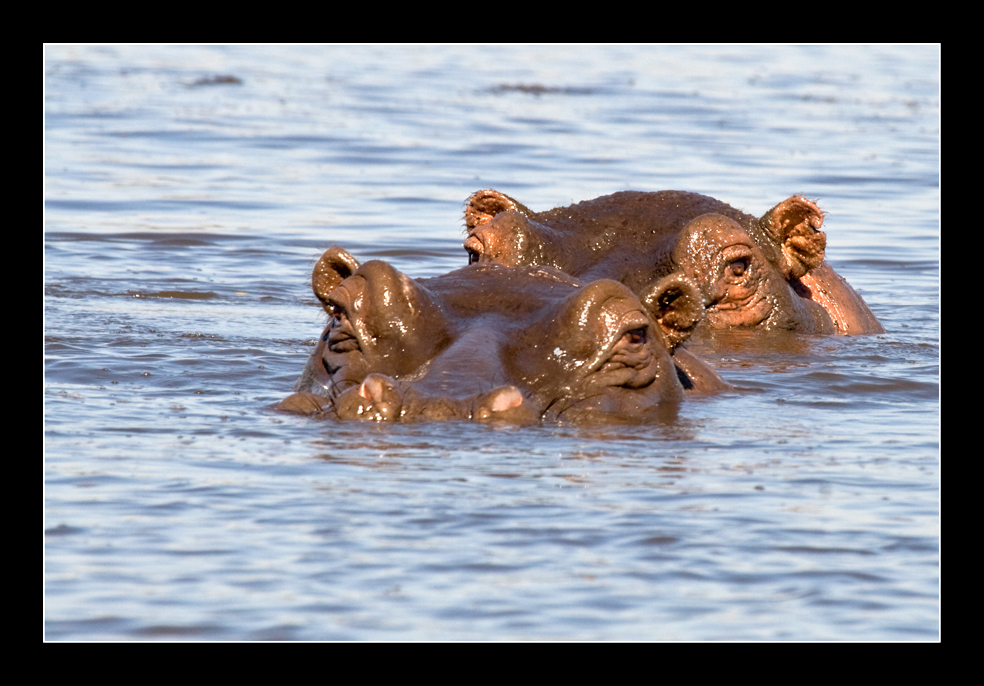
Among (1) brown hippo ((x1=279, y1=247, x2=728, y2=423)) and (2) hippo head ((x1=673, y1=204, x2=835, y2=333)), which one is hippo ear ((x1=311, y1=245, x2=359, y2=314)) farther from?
(2) hippo head ((x1=673, y1=204, x2=835, y2=333))

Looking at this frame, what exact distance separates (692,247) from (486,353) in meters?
3.41

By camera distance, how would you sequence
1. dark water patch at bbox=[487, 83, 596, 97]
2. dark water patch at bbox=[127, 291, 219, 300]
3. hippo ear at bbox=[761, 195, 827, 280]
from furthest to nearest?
1. dark water patch at bbox=[487, 83, 596, 97]
2. dark water patch at bbox=[127, 291, 219, 300]
3. hippo ear at bbox=[761, 195, 827, 280]

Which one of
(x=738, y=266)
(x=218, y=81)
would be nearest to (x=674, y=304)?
(x=738, y=266)

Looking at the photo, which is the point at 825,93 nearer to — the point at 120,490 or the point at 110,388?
the point at 110,388

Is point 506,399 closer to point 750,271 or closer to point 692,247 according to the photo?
point 692,247

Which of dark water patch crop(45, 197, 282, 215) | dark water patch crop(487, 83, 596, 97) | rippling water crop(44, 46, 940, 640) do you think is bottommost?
rippling water crop(44, 46, 940, 640)

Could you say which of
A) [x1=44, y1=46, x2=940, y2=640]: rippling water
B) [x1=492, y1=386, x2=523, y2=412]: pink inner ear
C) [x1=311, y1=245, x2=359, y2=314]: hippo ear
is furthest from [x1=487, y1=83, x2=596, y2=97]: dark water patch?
[x1=492, y1=386, x2=523, y2=412]: pink inner ear

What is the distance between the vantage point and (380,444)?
747cm

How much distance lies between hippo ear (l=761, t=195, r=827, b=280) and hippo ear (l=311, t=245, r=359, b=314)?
13.0 feet

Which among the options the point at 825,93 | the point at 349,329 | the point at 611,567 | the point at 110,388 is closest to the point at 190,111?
the point at 825,93

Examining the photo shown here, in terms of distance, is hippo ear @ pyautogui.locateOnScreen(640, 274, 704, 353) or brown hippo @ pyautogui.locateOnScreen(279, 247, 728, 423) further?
hippo ear @ pyautogui.locateOnScreen(640, 274, 704, 353)

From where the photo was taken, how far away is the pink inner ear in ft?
24.5

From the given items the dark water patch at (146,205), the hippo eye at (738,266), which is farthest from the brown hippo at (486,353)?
the dark water patch at (146,205)

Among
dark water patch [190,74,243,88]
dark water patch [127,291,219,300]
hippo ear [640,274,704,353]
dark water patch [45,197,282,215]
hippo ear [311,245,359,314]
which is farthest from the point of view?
dark water patch [190,74,243,88]
